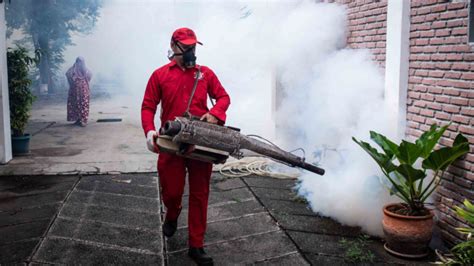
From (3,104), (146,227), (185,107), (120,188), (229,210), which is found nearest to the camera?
(185,107)

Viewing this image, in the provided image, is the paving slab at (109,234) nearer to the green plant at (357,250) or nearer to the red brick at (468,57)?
the green plant at (357,250)

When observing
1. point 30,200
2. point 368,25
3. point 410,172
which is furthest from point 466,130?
point 30,200

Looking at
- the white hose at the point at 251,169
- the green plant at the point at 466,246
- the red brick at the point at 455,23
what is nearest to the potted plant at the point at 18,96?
the white hose at the point at 251,169

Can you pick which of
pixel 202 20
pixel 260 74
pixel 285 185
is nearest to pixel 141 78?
pixel 202 20

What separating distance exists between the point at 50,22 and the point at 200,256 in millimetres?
20116

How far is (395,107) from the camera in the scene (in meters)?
5.96

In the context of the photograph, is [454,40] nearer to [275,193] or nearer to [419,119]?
[419,119]

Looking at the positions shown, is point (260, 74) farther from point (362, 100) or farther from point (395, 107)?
point (395, 107)

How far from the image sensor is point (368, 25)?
23.7ft

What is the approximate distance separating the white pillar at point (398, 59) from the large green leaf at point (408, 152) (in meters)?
1.07

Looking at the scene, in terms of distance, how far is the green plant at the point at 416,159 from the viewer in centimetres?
485

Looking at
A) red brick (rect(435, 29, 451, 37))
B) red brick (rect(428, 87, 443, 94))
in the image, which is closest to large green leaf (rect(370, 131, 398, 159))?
red brick (rect(428, 87, 443, 94))

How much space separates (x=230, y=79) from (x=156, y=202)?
367 inches

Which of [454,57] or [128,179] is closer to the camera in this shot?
[454,57]
